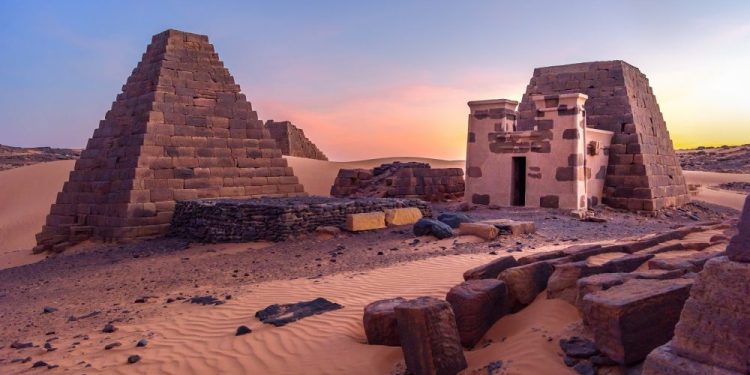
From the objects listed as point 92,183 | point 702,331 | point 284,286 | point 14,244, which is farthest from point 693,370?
point 14,244

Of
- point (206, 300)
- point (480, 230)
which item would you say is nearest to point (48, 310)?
point (206, 300)

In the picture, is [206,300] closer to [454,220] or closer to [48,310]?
[48,310]

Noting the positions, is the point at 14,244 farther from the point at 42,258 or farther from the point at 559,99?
the point at 559,99

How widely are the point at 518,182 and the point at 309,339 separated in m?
14.3

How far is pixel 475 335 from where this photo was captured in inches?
192

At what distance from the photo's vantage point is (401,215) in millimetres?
14617

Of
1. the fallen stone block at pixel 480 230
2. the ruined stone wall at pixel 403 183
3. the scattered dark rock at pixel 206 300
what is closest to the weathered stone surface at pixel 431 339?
the scattered dark rock at pixel 206 300

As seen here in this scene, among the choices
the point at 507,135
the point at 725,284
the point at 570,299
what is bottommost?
the point at 570,299

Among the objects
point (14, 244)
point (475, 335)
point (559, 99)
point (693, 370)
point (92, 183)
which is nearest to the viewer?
point (693, 370)

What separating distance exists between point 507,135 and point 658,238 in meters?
11.1

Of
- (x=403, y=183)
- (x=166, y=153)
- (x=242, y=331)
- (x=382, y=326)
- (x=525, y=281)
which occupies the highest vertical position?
(x=166, y=153)

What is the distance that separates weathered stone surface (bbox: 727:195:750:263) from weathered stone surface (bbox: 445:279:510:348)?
2345mm

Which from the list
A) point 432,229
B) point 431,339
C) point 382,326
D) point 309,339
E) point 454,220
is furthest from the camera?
point 454,220

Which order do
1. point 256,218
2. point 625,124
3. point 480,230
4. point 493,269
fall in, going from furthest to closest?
1. point 625,124
2. point 256,218
3. point 480,230
4. point 493,269
